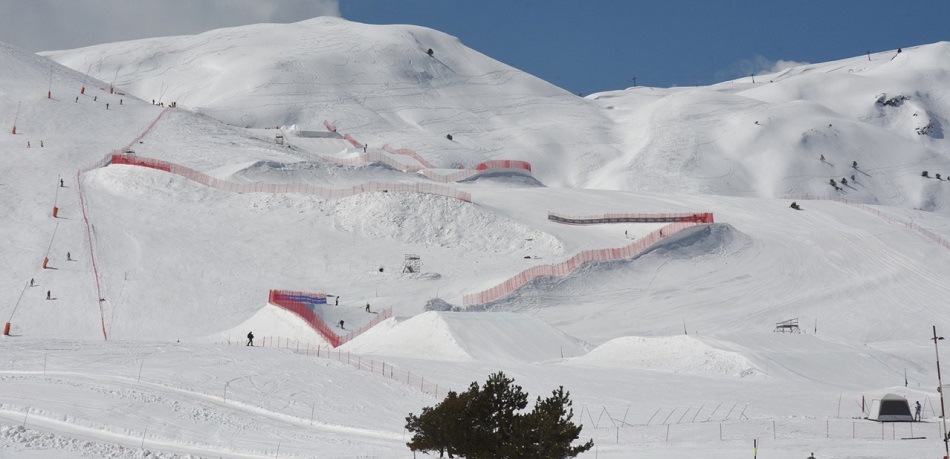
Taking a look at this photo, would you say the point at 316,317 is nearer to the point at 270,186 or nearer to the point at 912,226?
the point at 270,186

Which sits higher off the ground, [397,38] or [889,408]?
[397,38]

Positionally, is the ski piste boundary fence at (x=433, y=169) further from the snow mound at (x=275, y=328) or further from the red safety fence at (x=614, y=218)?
the snow mound at (x=275, y=328)

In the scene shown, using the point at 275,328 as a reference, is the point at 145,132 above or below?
above

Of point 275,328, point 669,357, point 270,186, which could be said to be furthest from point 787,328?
point 270,186

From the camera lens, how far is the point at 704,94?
Result: 134m

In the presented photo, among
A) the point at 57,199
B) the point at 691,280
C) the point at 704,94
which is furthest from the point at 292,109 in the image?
the point at 691,280

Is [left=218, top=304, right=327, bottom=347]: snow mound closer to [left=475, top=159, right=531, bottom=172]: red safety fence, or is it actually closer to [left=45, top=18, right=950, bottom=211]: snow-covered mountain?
[left=475, top=159, right=531, bottom=172]: red safety fence

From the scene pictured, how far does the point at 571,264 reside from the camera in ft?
180

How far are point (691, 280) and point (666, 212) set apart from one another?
1508 centimetres

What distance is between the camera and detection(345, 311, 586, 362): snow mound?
41.1m

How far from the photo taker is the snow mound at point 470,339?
135 ft

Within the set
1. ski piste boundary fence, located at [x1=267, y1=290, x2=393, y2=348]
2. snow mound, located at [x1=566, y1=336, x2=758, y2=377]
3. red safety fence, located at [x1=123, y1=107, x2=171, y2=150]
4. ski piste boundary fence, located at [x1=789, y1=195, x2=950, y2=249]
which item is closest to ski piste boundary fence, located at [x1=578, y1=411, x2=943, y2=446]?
snow mound, located at [x1=566, y1=336, x2=758, y2=377]

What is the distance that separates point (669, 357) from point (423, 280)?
16969mm

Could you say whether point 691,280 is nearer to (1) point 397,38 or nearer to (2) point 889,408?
(2) point 889,408
